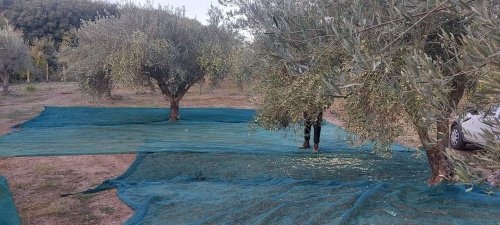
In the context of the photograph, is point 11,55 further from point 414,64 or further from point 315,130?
point 414,64

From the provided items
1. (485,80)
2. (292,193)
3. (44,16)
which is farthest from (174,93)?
(44,16)

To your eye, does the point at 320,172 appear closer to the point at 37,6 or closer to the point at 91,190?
the point at 91,190

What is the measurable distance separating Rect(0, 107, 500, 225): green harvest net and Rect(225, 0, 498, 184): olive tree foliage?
106 centimetres

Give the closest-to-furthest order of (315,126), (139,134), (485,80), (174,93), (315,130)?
1. (485,80)
2. (315,126)
3. (315,130)
4. (139,134)
5. (174,93)

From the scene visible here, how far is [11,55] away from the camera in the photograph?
84.8ft

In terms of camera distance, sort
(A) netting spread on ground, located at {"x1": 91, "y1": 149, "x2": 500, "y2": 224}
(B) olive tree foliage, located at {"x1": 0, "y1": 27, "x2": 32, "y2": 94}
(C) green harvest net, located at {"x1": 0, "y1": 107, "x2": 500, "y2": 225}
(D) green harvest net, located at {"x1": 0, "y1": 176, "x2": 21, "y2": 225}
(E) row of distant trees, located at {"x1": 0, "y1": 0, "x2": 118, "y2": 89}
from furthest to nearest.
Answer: (E) row of distant trees, located at {"x1": 0, "y1": 0, "x2": 118, "y2": 89}
(B) olive tree foliage, located at {"x1": 0, "y1": 27, "x2": 32, "y2": 94}
(C) green harvest net, located at {"x1": 0, "y1": 107, "x2": 500, "y2": 225}
(A) netting spread on ground, located at {"x1": 91, "y1": 149, "x2": 500, "y2": 224}
(D) green harvest net, located at {"x1": 0, "y1": 176, "x2": 21, "y2": 225}

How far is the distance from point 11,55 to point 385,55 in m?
26.0

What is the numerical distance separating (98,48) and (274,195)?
11.7 meters

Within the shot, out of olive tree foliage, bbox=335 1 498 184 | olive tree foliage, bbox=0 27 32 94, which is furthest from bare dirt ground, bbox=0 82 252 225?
olive tree foliage, bbox=0 27 32 94

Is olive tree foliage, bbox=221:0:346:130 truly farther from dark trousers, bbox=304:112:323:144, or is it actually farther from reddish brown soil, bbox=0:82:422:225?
reddish brown soil, bbox=0:82:422:225

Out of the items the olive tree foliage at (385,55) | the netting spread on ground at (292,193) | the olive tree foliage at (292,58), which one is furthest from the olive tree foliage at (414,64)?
the netting spread on ground at (292,193)

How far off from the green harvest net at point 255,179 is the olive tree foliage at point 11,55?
1095cm

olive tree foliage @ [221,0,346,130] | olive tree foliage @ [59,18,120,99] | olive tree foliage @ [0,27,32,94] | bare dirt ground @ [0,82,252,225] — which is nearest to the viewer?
olive tree foliage @ [221,0,346,130]

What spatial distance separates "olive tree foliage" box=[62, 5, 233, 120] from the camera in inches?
644
